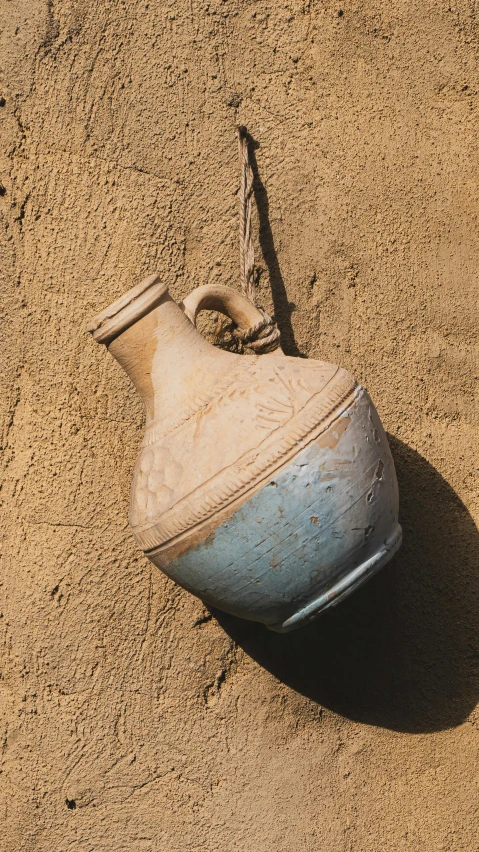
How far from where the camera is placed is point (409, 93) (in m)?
1.82

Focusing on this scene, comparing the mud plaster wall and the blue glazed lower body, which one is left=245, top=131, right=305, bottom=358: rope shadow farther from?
the blue glazed lower body

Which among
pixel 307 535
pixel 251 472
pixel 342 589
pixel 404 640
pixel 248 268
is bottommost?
pixel 404 640

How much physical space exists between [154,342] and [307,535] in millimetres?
403

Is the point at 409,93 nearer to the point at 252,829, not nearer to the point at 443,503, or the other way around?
the point at 443,503

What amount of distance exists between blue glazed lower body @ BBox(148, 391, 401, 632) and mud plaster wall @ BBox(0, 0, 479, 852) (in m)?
0.38

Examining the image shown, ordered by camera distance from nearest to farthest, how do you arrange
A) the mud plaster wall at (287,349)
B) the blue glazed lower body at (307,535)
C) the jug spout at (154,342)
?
the blue glazed lower body at (307,535) < the jug spout at (154,342) < the mud plaster wall at (287,349)

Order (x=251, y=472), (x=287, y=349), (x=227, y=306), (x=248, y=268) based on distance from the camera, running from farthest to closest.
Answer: (x=287, y=349)
(x=248, y=268)
(x=227, y=306)
(x=251, y=472)

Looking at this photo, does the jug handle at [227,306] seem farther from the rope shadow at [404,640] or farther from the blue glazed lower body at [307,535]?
the rope shadow at [404,640]

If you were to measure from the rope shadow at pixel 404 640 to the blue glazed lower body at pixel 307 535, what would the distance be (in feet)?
1.21

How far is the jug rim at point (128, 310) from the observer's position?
1.43 metres

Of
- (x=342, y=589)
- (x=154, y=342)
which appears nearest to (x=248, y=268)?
(x=154, y=342)

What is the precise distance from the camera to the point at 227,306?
5.02ft

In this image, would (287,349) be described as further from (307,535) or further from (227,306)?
(307,535)

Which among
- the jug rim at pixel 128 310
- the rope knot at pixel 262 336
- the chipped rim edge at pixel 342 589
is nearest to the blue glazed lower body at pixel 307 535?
the chipped rim edge at pixel 342 589
